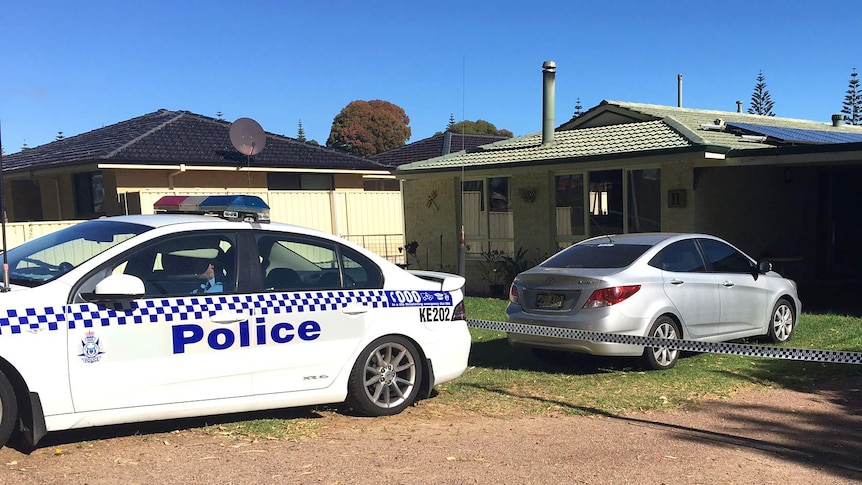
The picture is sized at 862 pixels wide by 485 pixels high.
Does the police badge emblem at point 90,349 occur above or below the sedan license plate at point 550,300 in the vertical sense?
above

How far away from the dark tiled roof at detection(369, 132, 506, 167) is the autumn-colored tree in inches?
1121

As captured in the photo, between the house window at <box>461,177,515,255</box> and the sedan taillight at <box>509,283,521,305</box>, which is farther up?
the house window at <box>461,177,515,255</box>

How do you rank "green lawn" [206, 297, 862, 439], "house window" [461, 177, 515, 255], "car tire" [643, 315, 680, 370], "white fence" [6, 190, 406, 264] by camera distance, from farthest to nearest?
1. "white fence" [6, 190, 406, 264]
2. "house window" [461, 177, 515, 255]
3. "car tire" [643, 315, 680, 370]
4. "green lawn" [206, 297, 862, 439]

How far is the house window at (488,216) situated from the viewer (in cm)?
1549

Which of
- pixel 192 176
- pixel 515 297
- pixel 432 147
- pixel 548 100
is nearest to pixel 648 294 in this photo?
pixel 515 297

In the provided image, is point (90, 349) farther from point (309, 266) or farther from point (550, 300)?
point (550, 300)

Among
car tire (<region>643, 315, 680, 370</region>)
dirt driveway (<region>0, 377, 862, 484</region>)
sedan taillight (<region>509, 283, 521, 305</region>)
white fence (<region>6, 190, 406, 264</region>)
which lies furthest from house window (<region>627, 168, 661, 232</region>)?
white fence (<region>6, 190, 406, 264</region>)

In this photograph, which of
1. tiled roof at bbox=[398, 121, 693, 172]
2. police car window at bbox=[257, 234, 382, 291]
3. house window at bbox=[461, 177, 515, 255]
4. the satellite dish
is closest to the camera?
police car window at bbox=[257, 234, 382, 291]

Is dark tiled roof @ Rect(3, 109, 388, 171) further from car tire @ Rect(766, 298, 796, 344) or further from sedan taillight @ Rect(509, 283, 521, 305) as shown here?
car tire @ Rect(766, 298, 796, 344)

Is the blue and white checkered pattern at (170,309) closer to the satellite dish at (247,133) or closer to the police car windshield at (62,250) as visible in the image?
the police car windshield at (62,250)

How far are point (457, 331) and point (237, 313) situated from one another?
6.32ft

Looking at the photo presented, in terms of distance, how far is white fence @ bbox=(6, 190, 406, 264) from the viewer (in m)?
18.2

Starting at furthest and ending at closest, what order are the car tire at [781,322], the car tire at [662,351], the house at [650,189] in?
A: the house at [650,189] < the car tire at [781,322] < the car tire at [662,351]

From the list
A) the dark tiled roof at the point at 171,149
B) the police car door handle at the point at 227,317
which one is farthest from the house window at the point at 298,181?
the police car door handle at the point at 227,317
